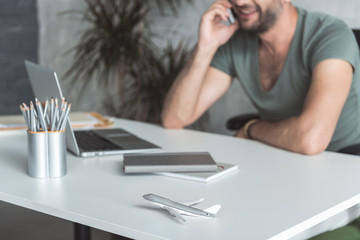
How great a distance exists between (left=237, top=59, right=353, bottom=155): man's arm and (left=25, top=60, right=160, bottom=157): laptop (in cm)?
40

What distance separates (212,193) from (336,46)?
0.94m

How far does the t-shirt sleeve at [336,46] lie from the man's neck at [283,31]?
0.59 feet

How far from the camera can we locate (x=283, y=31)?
6.86ft

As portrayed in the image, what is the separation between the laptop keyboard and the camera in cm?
151

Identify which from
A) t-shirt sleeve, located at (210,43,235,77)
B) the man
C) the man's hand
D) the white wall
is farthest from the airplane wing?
the white wall

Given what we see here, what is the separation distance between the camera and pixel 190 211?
0.96 metres

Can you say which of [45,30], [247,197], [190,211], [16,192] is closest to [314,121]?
[247,197]

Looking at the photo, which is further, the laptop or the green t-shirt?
the green t-shirt

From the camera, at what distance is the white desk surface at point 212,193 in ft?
3.06

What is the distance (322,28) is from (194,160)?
0.93m

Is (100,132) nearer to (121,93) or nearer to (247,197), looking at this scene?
(247,197)

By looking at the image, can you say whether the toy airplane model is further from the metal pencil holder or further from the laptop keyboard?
the laptop keyboard

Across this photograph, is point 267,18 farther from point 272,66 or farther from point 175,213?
point 175,213

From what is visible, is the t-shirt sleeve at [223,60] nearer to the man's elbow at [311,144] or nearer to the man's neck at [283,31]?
the man's neck at [283,31]
